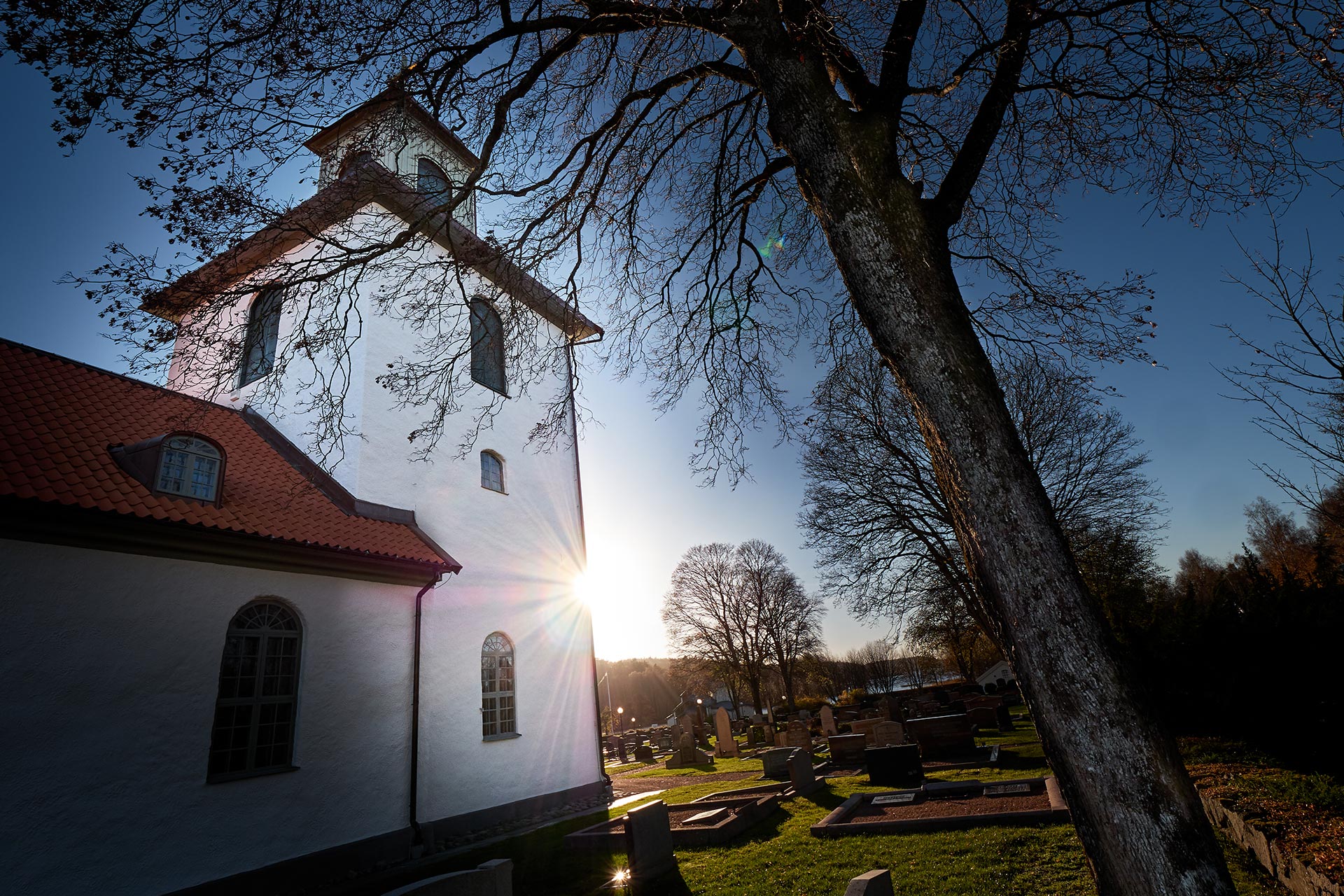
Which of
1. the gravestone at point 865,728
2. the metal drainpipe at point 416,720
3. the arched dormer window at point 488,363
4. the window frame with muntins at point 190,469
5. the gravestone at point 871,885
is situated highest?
the arched dormer window at point 488,363

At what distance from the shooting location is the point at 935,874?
6.02 m

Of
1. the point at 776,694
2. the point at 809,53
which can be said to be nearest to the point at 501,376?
the point at 809,53

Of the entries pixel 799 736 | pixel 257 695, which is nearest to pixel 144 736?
pixel 257 695

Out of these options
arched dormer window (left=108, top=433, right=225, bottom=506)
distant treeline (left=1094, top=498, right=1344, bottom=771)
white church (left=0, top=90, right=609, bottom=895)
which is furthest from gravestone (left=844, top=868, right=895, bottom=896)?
arched dormer window (left=108, top=433, right=225, bottom=506)

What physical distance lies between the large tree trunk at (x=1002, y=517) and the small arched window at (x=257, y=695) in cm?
925

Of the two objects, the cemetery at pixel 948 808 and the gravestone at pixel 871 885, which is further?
the cemetery at pixel 948 808

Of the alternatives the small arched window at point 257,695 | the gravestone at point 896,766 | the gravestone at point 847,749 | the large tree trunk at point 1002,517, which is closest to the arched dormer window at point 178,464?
the small arched window at point 257,695

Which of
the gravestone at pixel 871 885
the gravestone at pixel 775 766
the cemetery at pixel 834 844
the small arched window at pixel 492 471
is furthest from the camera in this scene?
the gravestone at pixel 775 766

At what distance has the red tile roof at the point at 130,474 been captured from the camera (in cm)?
755

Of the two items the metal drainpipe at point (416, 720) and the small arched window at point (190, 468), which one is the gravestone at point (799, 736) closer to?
the metal drainpipe at point (416, 720)

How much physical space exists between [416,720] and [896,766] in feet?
28.8

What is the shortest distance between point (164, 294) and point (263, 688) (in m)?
6.49

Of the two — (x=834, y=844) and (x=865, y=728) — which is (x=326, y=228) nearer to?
(x=834, y=844)

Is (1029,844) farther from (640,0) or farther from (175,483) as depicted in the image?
(175,483)
